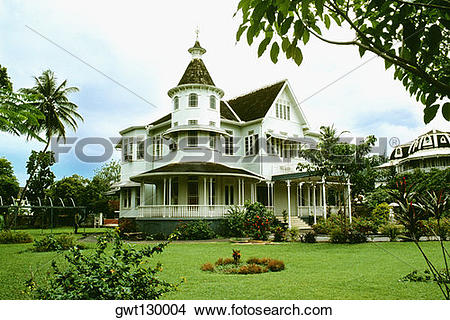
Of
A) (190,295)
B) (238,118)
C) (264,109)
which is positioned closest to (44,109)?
(238,118)

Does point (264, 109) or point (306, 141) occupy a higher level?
point (264, 109)

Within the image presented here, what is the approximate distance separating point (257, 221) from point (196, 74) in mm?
12798

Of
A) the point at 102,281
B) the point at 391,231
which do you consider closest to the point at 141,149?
the point at 391,231

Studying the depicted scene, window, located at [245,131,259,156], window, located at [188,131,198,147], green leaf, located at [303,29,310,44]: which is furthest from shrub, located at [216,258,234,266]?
window, located at [245,131,259,156]

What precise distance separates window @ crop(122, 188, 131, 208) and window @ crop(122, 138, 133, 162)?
276 centimetres

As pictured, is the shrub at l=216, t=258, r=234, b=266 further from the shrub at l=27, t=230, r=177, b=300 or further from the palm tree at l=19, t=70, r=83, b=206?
the palm tree at l=19, t=70, r=83, b=206

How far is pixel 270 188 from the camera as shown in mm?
26750

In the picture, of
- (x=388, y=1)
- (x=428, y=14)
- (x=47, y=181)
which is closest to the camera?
(x=388, y=1)

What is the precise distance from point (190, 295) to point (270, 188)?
21040mm

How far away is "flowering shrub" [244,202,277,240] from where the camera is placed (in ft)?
61.5

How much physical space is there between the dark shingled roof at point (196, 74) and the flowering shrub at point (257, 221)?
10.5m

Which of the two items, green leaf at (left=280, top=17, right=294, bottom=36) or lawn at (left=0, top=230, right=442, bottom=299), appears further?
lawn at (left=0, top=230, right=442, bottom=299)
